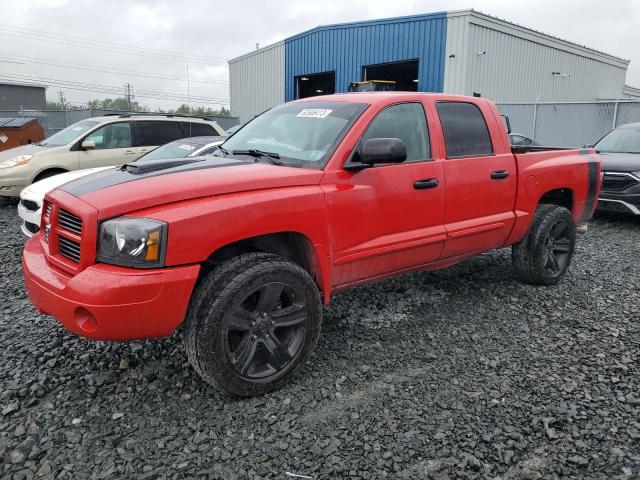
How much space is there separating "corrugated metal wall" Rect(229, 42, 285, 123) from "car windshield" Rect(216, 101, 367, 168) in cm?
2162

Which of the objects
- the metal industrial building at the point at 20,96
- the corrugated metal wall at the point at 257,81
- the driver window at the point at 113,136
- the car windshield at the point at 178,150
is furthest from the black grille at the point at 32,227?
the metal industrial building at the point at 20,96

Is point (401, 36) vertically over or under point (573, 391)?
over

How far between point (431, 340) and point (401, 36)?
58.2ft

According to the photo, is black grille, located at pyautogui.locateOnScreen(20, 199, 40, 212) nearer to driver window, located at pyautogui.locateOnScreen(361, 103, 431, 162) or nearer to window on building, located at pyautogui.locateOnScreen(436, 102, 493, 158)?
driver window, located at pyautogui.locateOnScreen(361, 103, 431, 162)

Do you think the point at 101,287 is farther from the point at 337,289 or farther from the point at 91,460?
the point at 337,289

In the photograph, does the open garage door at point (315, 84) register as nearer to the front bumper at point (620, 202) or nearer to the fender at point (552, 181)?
the front bumper at point (620, 202)

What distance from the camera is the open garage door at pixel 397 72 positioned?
815 inches

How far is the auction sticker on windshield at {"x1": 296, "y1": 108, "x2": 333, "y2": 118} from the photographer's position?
3726 mm

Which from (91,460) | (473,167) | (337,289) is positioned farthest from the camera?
(473,167)

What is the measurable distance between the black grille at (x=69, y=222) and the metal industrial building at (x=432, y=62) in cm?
1679

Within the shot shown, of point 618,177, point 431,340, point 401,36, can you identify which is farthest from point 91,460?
point 401,36

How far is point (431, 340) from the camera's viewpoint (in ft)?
12.6

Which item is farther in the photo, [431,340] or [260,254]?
[431,340]

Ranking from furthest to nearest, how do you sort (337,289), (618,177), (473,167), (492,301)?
1. (618,177)
2. (492,301)
3. (473,167)
4. (337,289)
